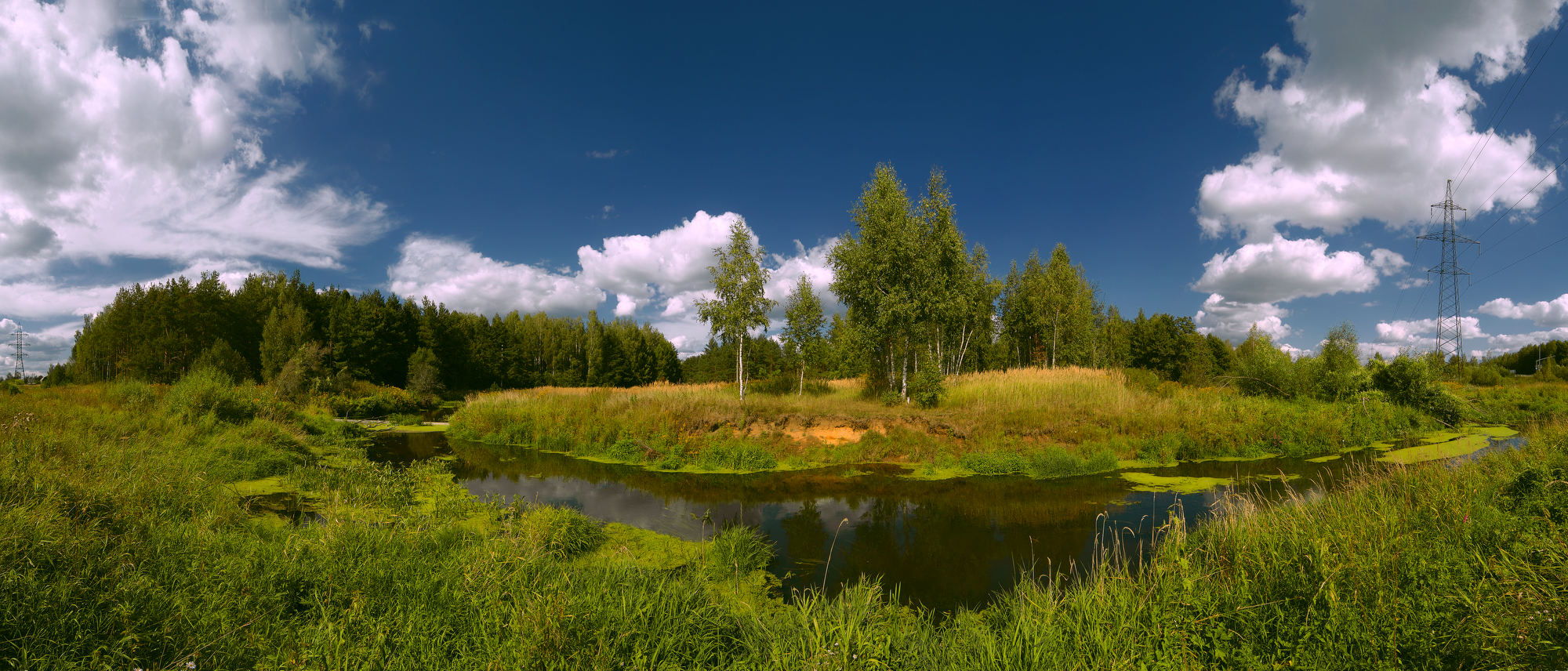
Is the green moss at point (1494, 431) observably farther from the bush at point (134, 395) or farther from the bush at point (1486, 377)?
the bush at point (134, 395)

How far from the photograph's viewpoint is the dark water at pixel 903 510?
7.15 metres

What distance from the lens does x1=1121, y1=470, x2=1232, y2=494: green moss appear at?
37.4 ft

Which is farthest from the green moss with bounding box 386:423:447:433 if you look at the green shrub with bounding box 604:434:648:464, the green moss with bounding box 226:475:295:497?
the green moss with bounding box 226:475:295:497

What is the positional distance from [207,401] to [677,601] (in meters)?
18.7

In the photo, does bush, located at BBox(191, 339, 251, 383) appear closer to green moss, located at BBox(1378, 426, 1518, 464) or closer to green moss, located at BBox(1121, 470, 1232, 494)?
green moss, located at BBox(1121, 470, 1232, 494)

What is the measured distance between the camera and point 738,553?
6.92 meters

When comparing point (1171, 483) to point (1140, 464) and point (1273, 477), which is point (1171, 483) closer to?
point (1140, 464)

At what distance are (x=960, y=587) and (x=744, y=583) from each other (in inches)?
107

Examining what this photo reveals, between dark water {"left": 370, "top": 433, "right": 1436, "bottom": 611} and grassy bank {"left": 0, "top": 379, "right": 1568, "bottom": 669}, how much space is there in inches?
42.0

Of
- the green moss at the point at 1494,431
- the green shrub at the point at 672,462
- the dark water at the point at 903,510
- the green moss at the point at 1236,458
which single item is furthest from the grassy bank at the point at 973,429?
the green moss at the point at 1494,431

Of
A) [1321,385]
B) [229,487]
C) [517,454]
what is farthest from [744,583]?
[1321,385]

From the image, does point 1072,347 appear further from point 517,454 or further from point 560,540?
point 560,540

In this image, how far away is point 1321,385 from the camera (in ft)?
68.8

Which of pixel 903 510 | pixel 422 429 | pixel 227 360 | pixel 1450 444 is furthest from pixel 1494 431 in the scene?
pixel 227 360
